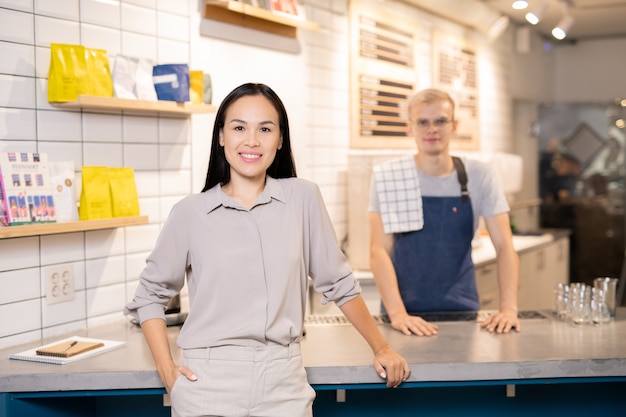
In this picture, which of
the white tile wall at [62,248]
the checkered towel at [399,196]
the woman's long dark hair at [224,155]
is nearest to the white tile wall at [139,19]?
the white tile wall at [62,248]

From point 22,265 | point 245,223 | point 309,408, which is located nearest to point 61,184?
point 22,265

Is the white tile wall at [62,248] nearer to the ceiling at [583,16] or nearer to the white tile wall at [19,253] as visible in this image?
the white tile wall at [19,253]

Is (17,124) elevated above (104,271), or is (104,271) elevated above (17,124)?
(17,124)

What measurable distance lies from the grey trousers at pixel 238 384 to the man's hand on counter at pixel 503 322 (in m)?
0.97

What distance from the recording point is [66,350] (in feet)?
7.58

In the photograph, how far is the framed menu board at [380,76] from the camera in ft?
15.3

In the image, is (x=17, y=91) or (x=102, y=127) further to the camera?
(x=102, y=127)

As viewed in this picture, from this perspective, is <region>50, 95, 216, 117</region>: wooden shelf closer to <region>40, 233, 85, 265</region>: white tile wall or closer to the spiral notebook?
<region>40, 233, 85, 265</region>: white tile wall

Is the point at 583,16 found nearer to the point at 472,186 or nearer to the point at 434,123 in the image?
the point at 472,186

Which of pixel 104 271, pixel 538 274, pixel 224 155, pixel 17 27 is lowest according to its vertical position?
pixel 538 274

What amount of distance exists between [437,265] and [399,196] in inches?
12.9

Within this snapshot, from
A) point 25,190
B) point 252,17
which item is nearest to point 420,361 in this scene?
point 25,190

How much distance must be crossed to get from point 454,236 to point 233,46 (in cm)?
134

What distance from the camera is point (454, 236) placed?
2.99 metres
